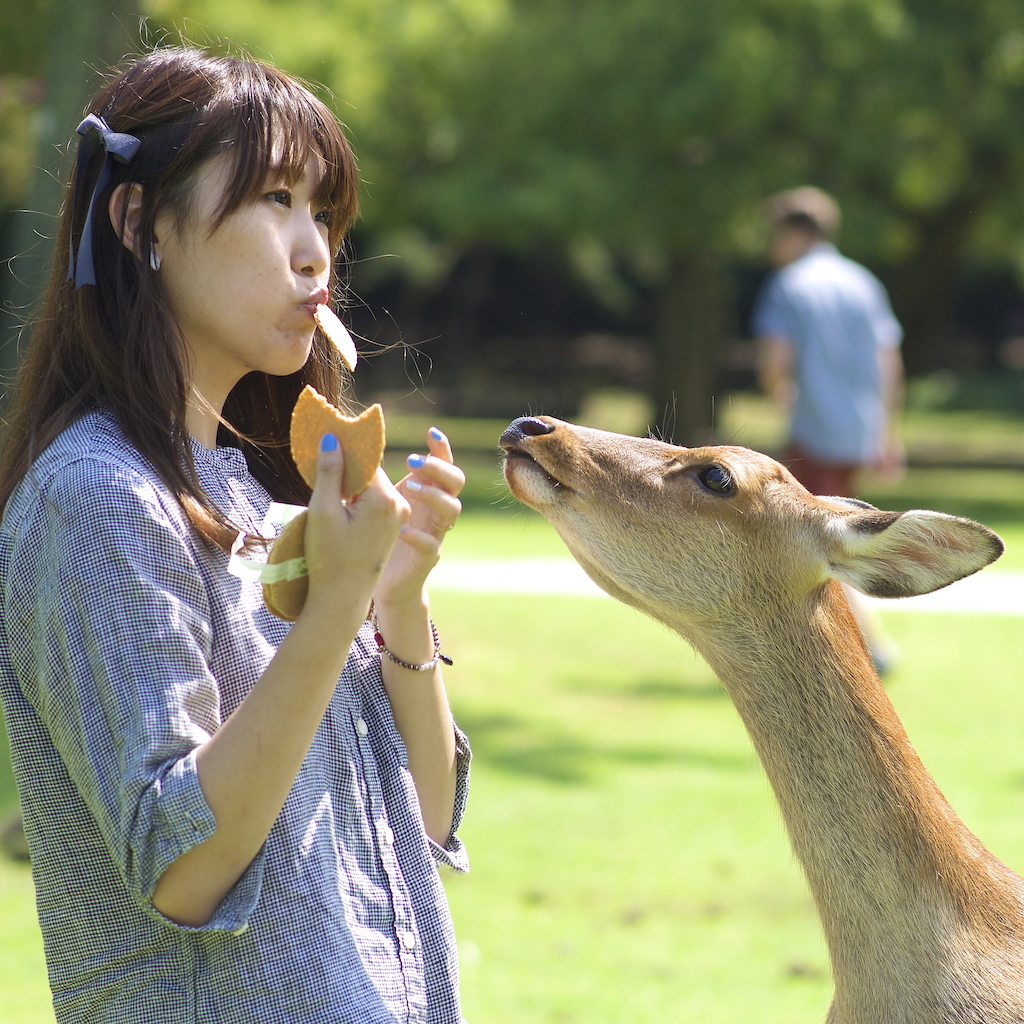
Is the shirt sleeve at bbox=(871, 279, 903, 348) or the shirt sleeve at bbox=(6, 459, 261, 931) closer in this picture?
the shirt sleeve at bbox=(6, 459, 261, 931)

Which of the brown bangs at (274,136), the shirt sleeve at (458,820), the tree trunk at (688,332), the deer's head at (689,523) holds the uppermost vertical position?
the brown bangs at (274,136)

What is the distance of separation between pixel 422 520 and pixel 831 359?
576cm

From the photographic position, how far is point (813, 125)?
14.9 meters

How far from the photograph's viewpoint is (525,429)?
8.82 ft

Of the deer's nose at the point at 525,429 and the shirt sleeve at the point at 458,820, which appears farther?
the deer's nose at the point at 525,429

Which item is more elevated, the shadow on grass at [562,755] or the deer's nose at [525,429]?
the deer's nose at [525,429]

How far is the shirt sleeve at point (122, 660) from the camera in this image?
150cm

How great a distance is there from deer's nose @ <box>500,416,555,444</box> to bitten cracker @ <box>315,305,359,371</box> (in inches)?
19.2

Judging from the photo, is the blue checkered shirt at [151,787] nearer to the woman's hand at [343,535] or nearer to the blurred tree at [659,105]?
the woman's hand at [343,535]

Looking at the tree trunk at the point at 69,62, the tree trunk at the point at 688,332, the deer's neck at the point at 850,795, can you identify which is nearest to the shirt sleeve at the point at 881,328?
the tree trunk at the point at 69,62

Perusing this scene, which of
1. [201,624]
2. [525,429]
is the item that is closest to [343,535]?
[201,624]

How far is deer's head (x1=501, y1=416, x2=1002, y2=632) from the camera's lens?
2.67 metres

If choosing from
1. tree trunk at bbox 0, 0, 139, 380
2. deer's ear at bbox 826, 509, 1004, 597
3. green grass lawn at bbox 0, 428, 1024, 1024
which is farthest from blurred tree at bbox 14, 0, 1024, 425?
deer's ear at bbox 826, 509, 1004, 597

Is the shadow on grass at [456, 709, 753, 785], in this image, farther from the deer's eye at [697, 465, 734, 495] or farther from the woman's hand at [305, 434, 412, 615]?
the woman's hand at [305, 434, 412, 615]
